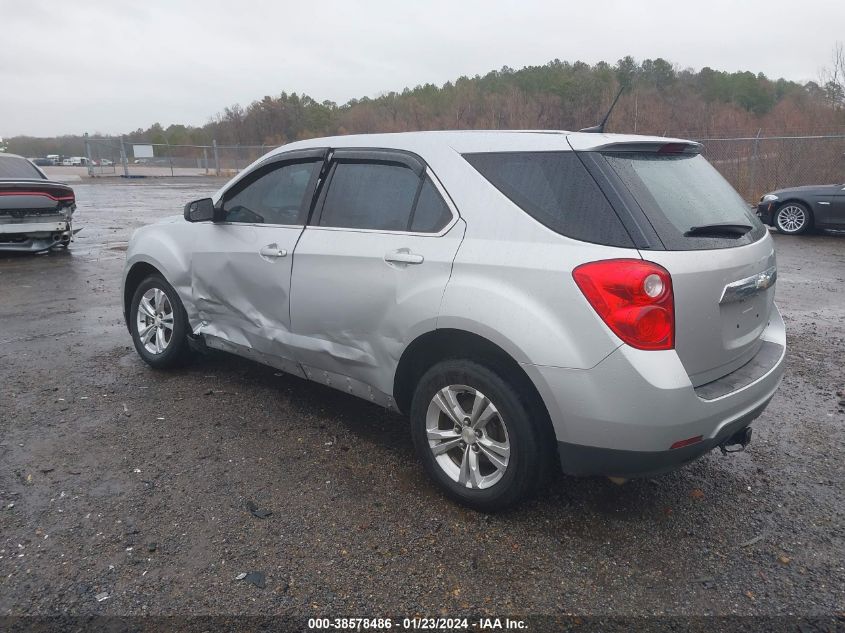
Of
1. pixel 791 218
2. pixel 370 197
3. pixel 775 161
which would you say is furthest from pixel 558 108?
pixel 370 197

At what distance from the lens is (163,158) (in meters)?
44.7

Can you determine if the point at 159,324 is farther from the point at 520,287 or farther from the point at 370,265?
the point at 520,287

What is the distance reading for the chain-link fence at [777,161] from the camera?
17.4m

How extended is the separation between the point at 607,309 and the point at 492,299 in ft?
1.67

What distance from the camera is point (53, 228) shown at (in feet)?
35.0

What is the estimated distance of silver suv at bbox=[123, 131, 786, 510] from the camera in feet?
8.74

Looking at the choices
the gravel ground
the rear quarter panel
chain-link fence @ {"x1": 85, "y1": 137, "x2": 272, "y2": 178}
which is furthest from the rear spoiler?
chain-link fence @ {"x1": 85, "y1": 137, "x2": 272, "y2": 178}

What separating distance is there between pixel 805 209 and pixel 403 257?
1246 centimetres

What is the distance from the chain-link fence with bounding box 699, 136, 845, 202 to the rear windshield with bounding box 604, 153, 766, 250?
52.9 ft

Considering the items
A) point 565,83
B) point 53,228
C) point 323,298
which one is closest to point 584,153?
point 323,298

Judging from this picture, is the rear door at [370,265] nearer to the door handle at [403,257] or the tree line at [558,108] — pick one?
the door handle at [403,257]

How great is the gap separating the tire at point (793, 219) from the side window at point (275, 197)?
39.9ft

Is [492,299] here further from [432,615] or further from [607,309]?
[432,615]

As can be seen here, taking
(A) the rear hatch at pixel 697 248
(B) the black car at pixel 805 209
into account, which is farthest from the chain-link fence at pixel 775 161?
(A) the rear hatch at pixel 697 248
